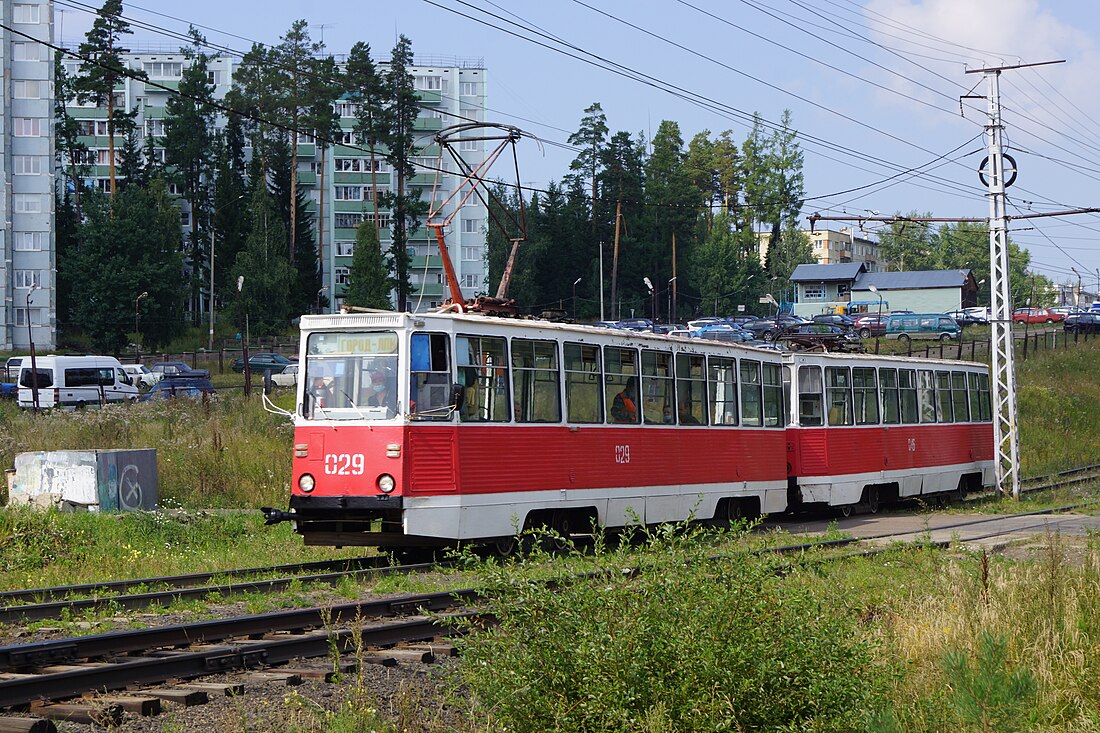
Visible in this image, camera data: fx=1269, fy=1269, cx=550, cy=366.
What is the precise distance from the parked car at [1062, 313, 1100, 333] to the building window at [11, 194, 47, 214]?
59712 millimetres

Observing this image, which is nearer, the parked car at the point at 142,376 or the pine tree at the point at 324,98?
the parked car at the point at 142,376

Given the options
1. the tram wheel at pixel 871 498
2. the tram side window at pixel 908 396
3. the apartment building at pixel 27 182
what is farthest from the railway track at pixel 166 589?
the apartment building at pixel 27 182

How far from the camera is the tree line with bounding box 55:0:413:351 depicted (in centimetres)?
7425

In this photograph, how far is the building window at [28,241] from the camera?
7749cm

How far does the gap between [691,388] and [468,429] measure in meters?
5.46

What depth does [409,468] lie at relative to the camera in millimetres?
13828

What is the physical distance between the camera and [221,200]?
3319 inches

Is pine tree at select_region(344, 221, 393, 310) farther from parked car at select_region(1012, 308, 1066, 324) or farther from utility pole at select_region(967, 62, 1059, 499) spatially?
utility pole at select_region(967, 62, 1059, 499)

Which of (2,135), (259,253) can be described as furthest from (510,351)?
(2,135)

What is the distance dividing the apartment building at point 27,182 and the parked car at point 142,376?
22475mm

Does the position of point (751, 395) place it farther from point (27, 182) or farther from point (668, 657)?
point (27, 182)

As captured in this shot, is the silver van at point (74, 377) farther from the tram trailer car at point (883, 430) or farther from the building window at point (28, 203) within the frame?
the tram trailer car at point (883, 430)

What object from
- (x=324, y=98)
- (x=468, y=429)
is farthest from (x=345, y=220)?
(x=468, y=429)

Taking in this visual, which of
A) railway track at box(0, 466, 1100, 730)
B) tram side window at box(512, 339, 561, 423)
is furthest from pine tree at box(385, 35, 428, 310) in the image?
railway track at box(0, 466, 1100, 730)
